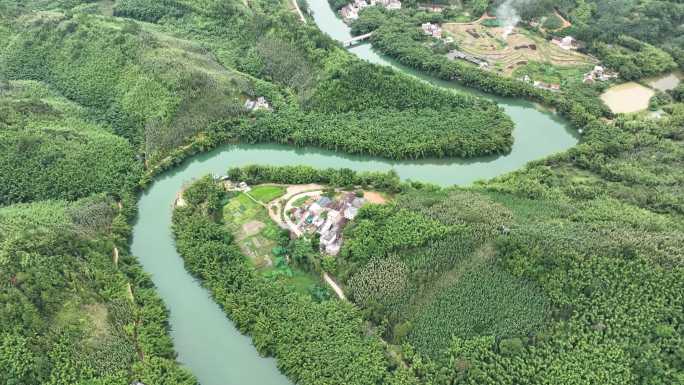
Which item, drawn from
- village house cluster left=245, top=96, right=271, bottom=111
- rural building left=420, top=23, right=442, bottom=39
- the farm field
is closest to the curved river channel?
village house cluster left=245, top=96, right=271, bottom=111

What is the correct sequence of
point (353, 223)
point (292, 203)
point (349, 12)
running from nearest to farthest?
1. point (353, 223)
2. point (292, 203)
3. point (349, 12)

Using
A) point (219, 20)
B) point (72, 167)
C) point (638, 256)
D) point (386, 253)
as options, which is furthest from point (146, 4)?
point (638, 256)

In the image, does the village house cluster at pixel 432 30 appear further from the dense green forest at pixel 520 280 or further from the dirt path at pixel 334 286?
the dirt path at pixel 334 286

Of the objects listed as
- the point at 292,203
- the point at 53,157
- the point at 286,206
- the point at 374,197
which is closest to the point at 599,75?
the point at 374,197

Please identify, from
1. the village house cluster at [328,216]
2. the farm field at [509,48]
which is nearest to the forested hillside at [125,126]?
Answer: the village house cluster at [328,216]

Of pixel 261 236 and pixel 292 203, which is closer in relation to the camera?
pixel 261 236

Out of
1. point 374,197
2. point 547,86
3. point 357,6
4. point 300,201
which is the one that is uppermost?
point 357,6

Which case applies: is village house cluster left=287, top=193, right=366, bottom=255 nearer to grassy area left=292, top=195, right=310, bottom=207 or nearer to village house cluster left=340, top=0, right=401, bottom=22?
grassy area left=292, top=195, right=310, bottom=207

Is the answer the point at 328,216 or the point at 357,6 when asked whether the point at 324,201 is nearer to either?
the point at 328,216
